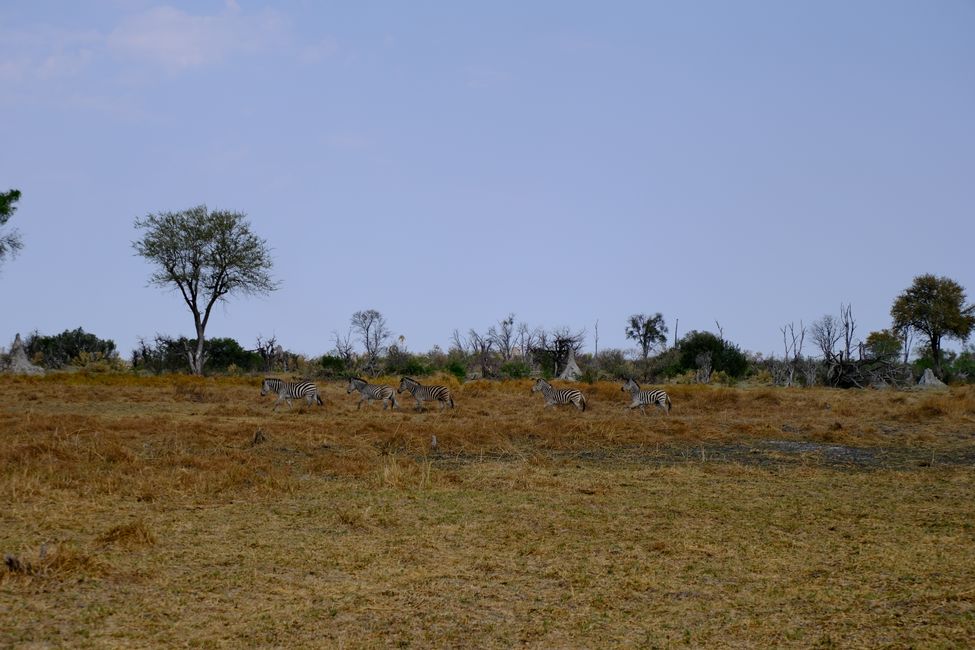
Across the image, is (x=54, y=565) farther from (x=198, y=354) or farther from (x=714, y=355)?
(x=714, y=355)

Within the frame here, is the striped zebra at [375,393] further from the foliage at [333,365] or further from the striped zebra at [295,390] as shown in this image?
the foliage at [333,365]

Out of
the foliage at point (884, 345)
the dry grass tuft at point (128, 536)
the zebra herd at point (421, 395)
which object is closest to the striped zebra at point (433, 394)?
the zebra herd at point (421, 395)

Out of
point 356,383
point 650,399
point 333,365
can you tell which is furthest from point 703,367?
point 356,383

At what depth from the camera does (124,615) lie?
6.48m

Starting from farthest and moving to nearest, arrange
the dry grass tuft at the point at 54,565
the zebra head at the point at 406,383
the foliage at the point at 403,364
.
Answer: the foliage at the point at 403,364 → the zebra head at the point at 406,383 → the dry grass tuft at the point at 54,565

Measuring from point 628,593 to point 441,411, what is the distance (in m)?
18.3

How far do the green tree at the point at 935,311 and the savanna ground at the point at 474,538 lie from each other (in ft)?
139

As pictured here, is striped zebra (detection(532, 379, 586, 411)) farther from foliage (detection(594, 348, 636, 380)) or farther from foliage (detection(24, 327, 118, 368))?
foliage (detection(24, 327, 118, 368))

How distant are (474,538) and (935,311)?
5541 cm

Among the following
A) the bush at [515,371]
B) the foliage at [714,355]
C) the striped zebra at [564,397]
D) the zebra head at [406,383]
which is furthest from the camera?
the foliage at [714,355]

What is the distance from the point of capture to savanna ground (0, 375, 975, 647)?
6430mm

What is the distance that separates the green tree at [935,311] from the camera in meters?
56.3

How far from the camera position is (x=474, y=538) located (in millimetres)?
9195

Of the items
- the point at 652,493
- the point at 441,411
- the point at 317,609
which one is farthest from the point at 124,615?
the point at 441,411
